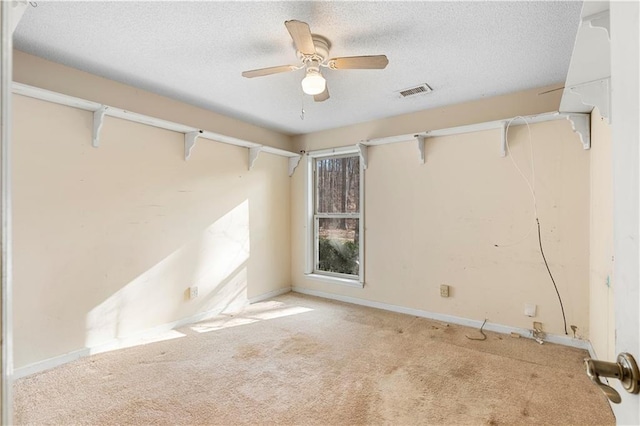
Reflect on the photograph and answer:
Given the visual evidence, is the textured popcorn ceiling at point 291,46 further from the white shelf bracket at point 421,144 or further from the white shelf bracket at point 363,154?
the white shelf bracket at point 363,154

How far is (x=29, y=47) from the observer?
2215 mm

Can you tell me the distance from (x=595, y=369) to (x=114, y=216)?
3233mm

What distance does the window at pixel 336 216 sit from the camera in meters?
4.18

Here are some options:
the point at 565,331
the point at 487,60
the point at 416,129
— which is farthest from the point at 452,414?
the point at 416,129

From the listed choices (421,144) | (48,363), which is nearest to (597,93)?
(421,144)

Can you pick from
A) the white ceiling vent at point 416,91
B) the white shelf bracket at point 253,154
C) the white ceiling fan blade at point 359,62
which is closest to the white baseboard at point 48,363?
the white shelf bracket at point 253,154

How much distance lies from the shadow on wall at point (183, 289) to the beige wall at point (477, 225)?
1.44 metres

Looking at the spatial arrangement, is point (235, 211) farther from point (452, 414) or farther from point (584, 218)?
point (584, 218)

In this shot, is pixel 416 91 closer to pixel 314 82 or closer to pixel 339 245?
pixel 314 82

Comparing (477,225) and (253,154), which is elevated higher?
(253,154)

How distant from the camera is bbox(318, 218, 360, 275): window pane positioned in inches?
166

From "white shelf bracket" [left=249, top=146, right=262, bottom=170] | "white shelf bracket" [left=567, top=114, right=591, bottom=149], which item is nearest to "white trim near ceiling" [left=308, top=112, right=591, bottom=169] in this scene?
"white shelf bracket" [left=567, top=114, right=591, bottom=149]

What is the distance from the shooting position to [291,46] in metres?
2.18

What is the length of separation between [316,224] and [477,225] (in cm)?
220
